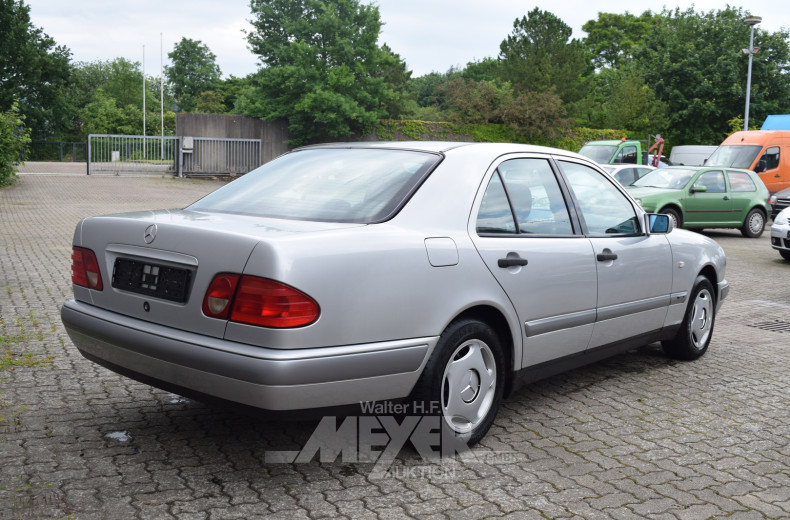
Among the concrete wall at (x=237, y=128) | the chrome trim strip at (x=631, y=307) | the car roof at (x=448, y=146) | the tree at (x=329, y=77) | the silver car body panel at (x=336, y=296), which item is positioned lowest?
the chrome trim strip at (x=631, y=307)

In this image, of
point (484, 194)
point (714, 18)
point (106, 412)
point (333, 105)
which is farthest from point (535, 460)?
point (714, 18)

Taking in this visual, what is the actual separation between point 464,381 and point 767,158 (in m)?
22.3

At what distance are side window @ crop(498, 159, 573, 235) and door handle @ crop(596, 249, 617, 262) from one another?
0.86ft

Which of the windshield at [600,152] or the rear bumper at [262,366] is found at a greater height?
the windshield at [600,152]

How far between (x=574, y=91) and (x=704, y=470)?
181ft

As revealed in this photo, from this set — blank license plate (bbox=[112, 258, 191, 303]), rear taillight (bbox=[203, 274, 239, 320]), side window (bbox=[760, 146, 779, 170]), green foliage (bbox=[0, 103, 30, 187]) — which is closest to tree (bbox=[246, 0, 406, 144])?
green foliage (bbox=[0, 103, 30, 187])

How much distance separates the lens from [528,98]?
1516 inches

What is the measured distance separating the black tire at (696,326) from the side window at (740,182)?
13082 millimetres

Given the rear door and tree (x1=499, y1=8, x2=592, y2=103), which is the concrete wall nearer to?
tree (x1=499, y1=8, x2=592, y2=103)

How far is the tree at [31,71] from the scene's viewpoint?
55594 mm

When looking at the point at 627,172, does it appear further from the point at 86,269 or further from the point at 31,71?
the point at 31,71

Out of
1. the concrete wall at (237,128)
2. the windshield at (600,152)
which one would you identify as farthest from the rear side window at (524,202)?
the concrete wall at (237,128)

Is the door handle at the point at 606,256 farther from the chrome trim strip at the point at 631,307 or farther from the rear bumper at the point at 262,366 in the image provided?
the rear bumper at the point at 262,366

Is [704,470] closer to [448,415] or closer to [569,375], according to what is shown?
[448,415]
